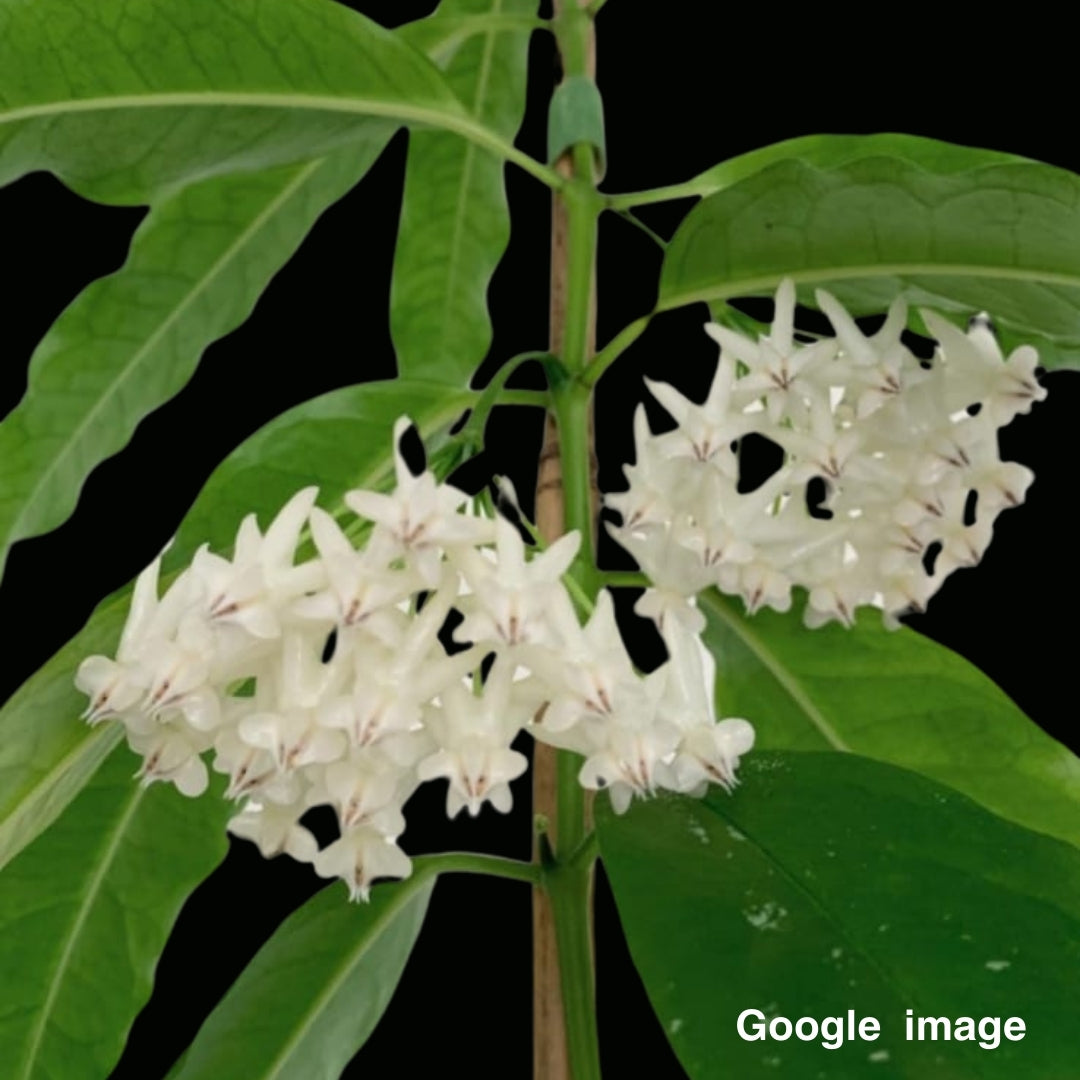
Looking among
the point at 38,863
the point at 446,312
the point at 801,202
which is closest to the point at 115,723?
the point at 38,863

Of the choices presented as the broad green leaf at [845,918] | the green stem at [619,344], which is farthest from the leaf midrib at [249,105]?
the broad green leaf at [845,918]

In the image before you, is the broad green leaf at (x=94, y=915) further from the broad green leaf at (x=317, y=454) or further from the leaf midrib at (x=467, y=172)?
the leaf midrib at (x=467, y=172)

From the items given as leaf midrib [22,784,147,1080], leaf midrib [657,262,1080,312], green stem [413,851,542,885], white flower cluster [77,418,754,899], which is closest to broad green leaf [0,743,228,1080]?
leaf midrib [22,784,147,1080]

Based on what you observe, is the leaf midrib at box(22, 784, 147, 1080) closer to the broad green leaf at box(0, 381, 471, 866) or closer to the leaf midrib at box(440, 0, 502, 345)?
the broad green leaf at box(0, 381, 471, 866)

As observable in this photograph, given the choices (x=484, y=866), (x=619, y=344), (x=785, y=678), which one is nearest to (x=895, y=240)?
(x=619, y=344)

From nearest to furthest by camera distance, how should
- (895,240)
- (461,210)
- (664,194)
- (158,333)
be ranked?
(895,240) → (664,194) → (158,333) → (461,210)

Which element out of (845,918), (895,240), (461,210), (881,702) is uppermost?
(461,210)

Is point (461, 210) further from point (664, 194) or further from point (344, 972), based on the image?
point (344, 972)
